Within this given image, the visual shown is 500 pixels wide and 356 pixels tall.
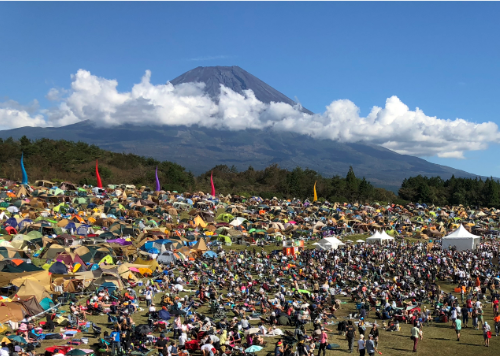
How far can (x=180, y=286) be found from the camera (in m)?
17.4

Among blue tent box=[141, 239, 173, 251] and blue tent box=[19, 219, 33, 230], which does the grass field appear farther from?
blue tent box=[19, 219, 33, 230]

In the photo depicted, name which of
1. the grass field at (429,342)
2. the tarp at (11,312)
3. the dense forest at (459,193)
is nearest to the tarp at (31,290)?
the tarp at (11,312)

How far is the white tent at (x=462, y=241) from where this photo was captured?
2789cm

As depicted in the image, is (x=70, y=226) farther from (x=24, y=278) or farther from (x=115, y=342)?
(x=115, y=342)

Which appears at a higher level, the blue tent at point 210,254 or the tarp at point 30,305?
the tarp at point 30,305

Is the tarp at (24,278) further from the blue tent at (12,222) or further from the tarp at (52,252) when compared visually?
the blue tent at (12,222)

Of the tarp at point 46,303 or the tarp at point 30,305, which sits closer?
the tarp at point 30,305

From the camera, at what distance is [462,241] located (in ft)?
92.5

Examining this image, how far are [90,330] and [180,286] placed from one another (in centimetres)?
539

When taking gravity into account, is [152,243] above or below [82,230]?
above

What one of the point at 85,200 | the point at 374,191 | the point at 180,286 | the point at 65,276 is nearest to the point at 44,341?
the point at 65,276

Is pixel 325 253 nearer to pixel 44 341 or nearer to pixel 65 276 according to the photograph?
pixel 65 276

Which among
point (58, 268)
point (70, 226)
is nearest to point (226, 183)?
point (70, 226)

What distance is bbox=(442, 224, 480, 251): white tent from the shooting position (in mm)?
27891
